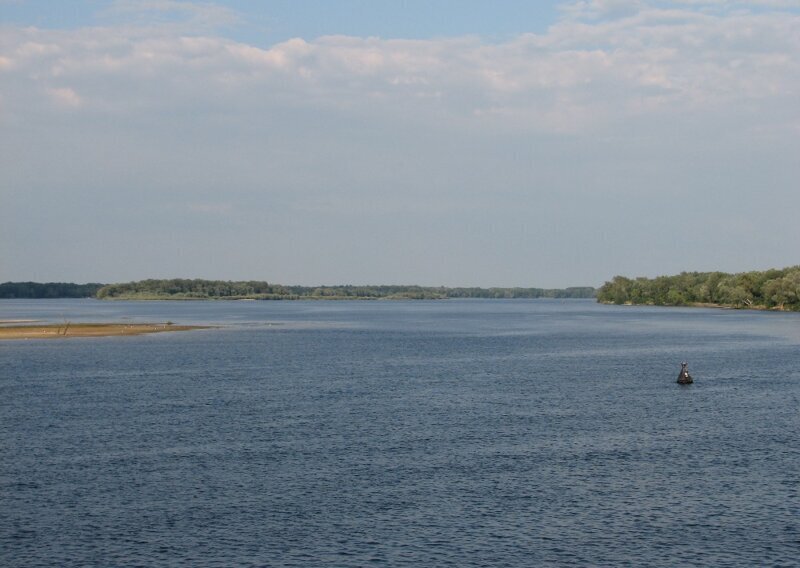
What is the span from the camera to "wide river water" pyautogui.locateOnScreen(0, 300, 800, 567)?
128 feet

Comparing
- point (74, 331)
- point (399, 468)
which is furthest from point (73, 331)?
point (399, 468)

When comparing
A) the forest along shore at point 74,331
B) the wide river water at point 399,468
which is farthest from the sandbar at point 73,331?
the wide river water at point 399,468

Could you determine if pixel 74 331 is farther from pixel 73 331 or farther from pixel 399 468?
pixel 399 468

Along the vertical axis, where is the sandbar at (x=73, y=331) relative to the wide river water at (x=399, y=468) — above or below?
above

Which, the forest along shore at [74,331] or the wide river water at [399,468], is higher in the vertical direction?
the forest along shore at [74,331]

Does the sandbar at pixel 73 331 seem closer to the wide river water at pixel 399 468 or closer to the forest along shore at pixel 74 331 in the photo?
the forest along shore at pixel 74 331

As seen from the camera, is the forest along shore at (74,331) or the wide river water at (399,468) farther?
the forest along shore at (74,331)

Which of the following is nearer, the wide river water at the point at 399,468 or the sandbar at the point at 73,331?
the wide river water at the point at 399,468

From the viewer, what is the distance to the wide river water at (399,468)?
38969mm

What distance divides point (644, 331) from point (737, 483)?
150791 millimetres

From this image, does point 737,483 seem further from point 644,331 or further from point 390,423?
point 644,331

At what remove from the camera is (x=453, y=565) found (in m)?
36.5

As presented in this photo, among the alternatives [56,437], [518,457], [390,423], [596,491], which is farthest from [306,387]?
[596,491]

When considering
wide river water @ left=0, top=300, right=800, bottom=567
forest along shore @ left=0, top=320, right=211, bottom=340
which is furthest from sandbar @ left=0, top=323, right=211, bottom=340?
wide river water @ left=0, top=300, right=800, bottom=567
